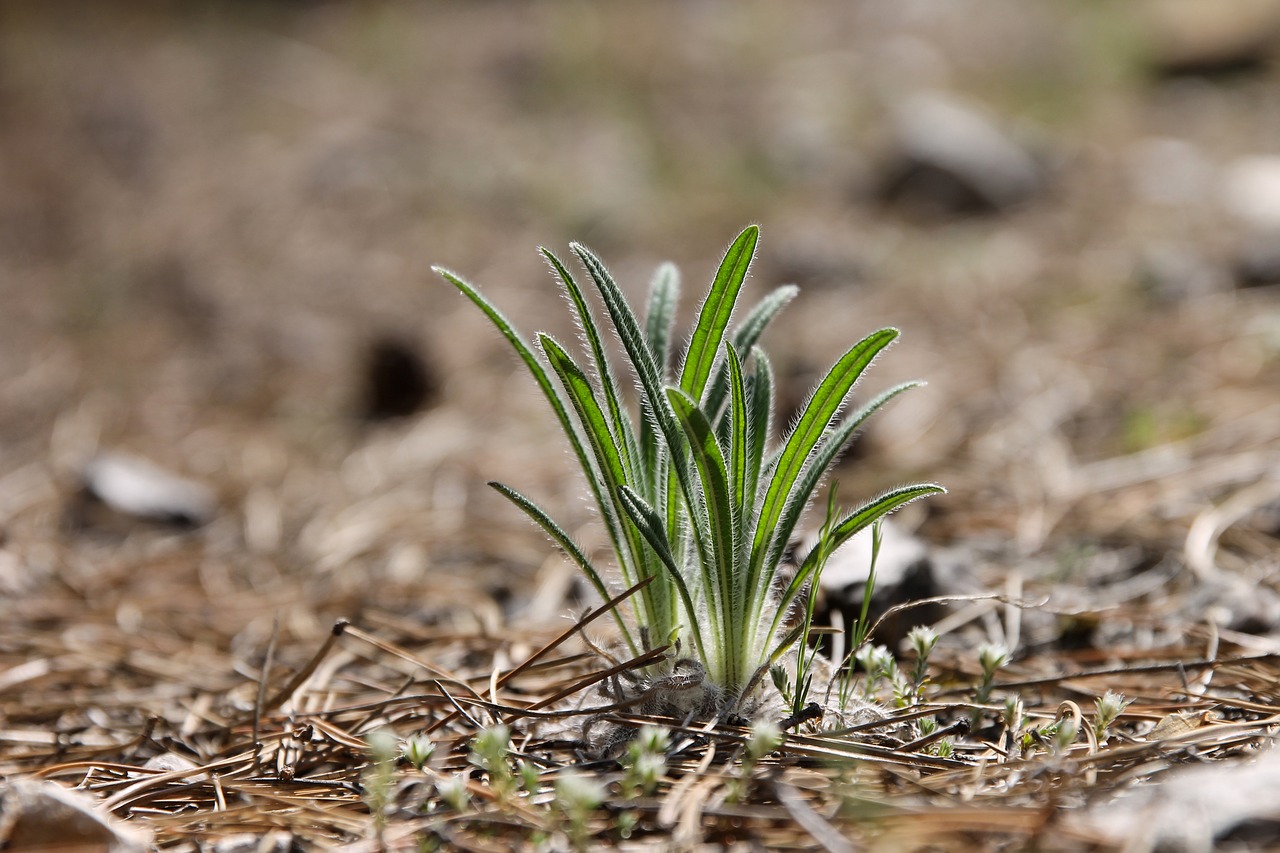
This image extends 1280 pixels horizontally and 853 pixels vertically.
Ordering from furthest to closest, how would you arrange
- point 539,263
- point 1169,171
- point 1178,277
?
point 1169,171 < point 539,263 < point 1178,277

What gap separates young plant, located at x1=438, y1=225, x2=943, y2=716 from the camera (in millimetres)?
1670

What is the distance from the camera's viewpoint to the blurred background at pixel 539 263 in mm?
3178

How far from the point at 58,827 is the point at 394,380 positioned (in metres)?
3.11

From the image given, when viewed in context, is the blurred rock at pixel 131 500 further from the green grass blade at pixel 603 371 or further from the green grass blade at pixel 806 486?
the green grass blade at pixel 806 486

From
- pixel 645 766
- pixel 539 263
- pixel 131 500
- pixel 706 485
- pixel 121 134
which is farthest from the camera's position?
pixel 121 134

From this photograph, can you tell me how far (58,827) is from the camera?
147 cm

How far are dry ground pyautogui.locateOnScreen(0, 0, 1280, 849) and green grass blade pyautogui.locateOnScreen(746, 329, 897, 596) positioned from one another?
0.32 m

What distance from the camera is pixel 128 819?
5.57 feet

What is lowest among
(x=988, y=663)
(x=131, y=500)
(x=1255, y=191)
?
(x=988, y=663)

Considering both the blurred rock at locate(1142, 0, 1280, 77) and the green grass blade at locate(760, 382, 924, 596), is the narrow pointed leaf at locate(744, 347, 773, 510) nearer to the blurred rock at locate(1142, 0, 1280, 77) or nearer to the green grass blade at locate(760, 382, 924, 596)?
the green grass blade at locate(760, 382, 924, 596)

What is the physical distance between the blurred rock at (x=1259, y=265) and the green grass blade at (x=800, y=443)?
11.5ft

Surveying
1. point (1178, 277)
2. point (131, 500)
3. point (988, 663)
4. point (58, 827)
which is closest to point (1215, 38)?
point (1178, 277)

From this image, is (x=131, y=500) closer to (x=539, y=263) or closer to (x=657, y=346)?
(x=657, y=346)

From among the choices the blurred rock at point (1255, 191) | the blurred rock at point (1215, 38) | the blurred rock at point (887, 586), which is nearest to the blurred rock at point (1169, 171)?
the blurred rock at point (1255, 191)
